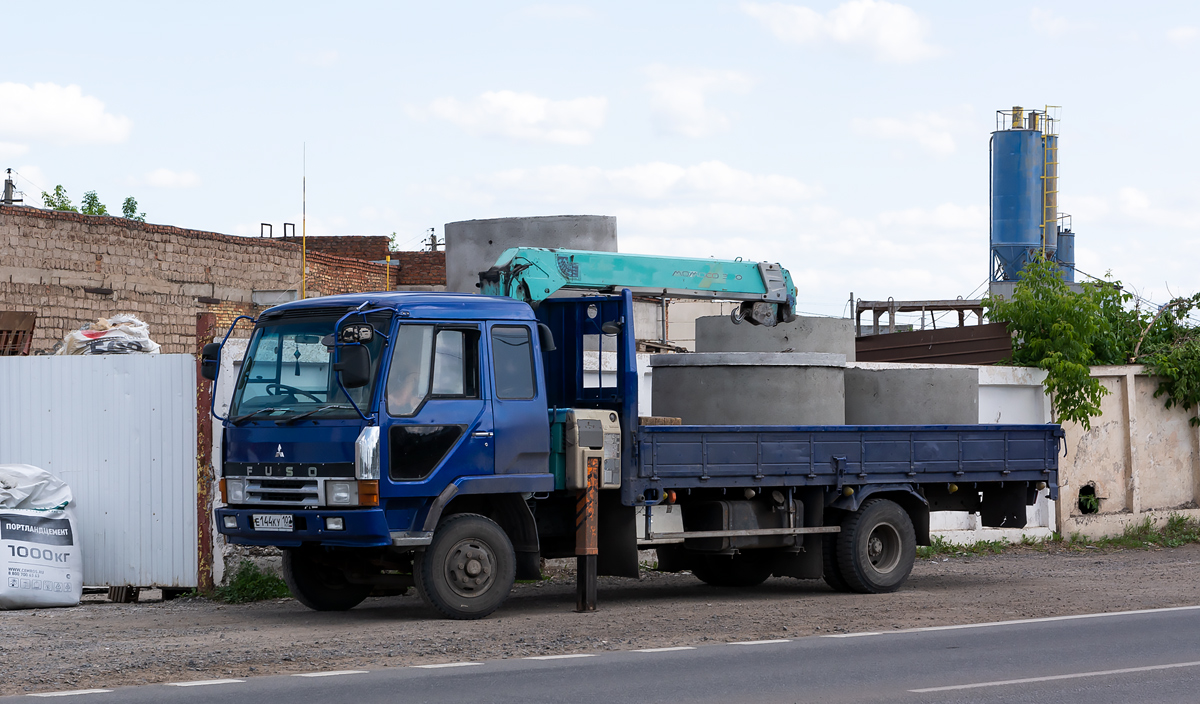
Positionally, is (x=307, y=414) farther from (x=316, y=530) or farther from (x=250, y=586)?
(x=250, y=586)

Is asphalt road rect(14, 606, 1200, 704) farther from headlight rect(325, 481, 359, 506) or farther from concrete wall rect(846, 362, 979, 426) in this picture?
concrete wall rect(846, 362, 979, 426)

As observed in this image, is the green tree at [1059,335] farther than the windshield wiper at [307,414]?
Yes

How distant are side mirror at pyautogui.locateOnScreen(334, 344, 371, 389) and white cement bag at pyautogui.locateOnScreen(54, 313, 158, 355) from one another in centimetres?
408

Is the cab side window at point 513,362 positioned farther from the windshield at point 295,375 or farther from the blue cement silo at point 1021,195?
the blue cement silo at point 1021,195

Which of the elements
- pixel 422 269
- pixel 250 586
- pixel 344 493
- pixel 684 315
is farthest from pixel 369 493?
pixel 684 315

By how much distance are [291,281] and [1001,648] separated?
20.3 metres

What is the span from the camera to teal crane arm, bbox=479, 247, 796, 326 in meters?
11.9

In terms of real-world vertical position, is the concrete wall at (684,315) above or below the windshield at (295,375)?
above

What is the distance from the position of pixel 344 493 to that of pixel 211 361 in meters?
2.03

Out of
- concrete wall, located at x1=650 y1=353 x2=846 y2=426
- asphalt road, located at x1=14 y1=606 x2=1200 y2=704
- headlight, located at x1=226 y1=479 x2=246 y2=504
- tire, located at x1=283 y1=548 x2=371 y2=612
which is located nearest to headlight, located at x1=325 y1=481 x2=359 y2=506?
headlight, located at x1=226 y1=479 x2=246 y2=504

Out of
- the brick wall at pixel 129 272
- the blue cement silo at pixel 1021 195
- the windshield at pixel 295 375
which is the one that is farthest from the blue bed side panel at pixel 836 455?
the blue cement silo at pixel 1021 195

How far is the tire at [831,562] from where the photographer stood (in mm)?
13414

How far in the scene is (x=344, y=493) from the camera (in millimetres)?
10383

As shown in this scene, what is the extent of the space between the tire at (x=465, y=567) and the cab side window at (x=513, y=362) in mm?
1052
